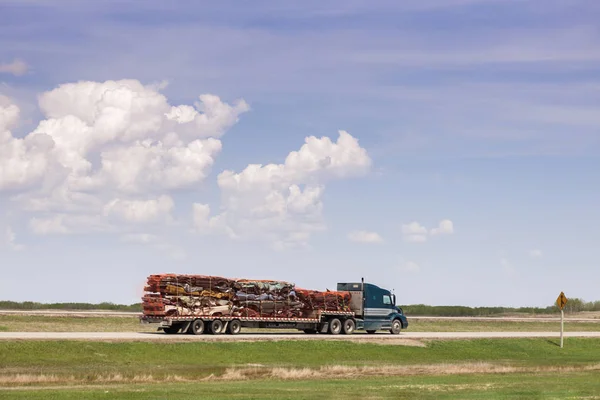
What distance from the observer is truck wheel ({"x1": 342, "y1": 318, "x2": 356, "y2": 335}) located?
6200 cm

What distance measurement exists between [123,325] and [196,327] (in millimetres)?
19155

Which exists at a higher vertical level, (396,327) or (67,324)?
(396,327)

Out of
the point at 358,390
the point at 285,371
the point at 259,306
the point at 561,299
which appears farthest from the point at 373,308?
the point at 358,390

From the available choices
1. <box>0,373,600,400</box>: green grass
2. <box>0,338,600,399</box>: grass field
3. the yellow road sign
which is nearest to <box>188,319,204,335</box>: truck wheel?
<box>0,338,600,399</box>: grass field

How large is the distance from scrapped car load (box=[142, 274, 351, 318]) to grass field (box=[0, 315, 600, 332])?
348 inches

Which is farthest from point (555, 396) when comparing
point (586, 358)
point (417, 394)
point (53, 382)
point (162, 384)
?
point (586, 358)

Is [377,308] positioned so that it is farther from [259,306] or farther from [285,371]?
[285,371]

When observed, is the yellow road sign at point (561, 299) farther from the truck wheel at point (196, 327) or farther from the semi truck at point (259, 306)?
the truck wheel at point (196, 327)

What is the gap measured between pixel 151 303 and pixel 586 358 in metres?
26.4

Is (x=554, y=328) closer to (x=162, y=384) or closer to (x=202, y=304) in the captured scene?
(x=202, y=304)

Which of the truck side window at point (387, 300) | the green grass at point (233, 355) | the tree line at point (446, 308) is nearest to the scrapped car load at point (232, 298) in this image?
the truck side window at point (387, 300)

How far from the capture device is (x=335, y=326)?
6141 cm

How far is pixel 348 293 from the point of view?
6272cm

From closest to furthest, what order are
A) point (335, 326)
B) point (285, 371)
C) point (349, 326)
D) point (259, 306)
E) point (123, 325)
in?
point (285, 371)
point (259, 306)
point (335, 326)
point (349, 326)
point (123, 325)
